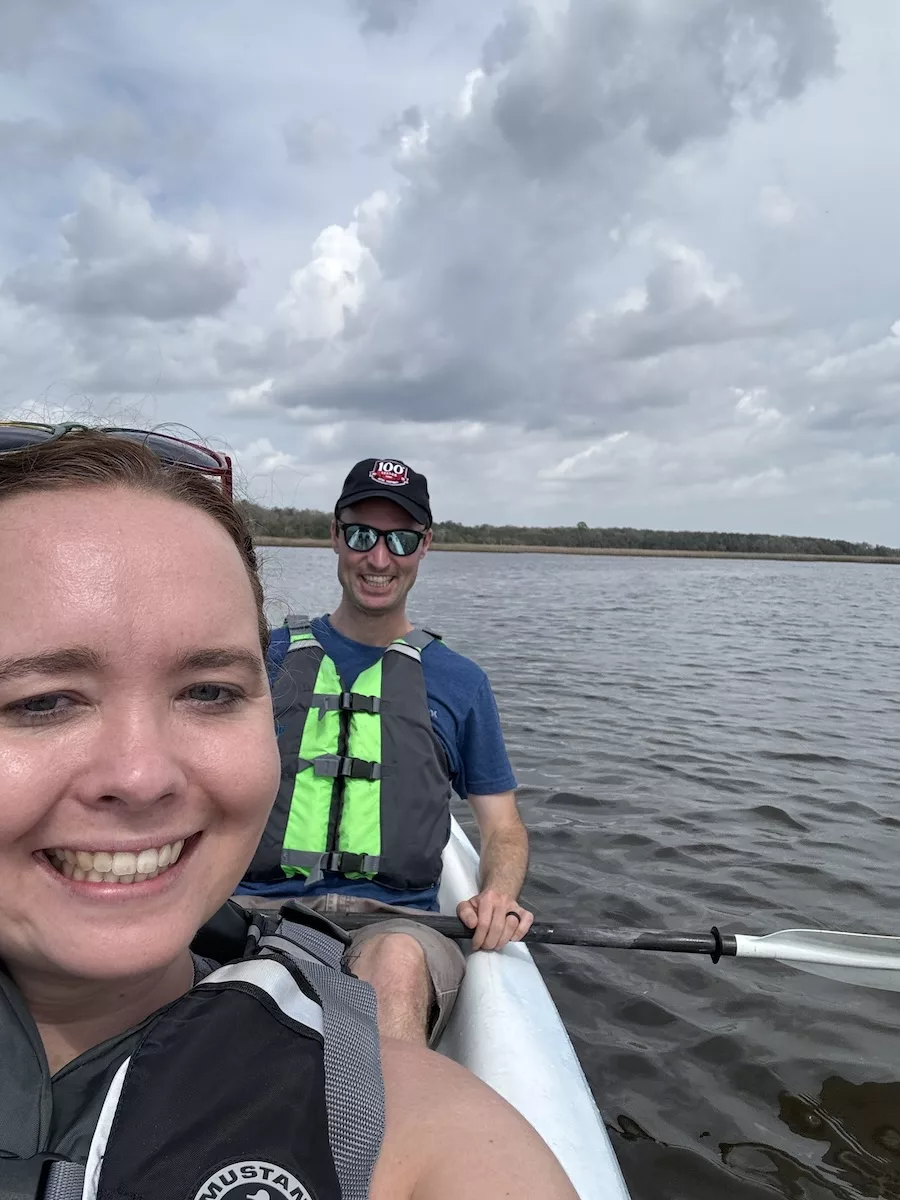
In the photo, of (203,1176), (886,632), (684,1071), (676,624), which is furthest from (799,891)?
(886,632)

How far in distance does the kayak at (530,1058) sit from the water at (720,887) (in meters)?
0.92

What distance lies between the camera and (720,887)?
514 cm

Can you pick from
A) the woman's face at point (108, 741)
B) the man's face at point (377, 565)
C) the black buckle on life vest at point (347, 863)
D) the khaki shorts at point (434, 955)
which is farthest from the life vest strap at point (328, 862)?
the woman's face at point (108, 741)

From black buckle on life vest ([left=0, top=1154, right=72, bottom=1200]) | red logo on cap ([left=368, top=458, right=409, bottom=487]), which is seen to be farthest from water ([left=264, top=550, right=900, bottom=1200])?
black buckle on life vest ([left=0, top=1154, right=72, bottom=1200])

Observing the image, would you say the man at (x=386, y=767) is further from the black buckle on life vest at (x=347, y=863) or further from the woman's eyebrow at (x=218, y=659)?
the woman's eyebrow at (x=218, y=659)

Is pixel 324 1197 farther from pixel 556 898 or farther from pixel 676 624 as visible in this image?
pixel 676 624

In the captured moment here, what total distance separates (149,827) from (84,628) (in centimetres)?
25

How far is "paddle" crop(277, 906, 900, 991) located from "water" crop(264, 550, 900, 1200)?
42cm

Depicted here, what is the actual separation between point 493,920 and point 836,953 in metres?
1.64

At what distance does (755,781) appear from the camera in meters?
7.22

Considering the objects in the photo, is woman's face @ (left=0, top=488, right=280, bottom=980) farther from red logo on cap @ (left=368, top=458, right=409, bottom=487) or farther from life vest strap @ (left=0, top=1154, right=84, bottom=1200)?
red logo on cap @ (left=368, top=458, right=409, bottom=487)

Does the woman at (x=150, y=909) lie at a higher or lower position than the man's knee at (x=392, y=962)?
higher

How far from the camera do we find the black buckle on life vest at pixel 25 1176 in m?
0.91

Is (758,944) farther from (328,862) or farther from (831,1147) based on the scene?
(328,862)
